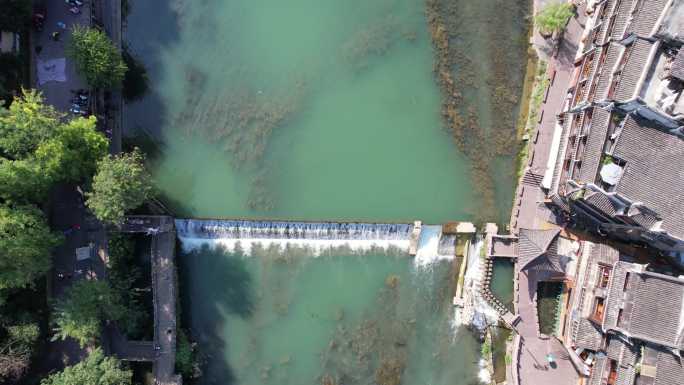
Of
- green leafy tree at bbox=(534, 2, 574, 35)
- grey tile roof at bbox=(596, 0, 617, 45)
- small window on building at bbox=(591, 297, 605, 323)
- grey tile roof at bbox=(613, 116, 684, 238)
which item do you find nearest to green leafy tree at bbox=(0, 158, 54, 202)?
grey tile roof at bbox=(613, 116, 684, 238)

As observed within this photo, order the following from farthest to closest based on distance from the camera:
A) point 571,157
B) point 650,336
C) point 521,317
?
point 521,317 < point 571,157 < point 650,336

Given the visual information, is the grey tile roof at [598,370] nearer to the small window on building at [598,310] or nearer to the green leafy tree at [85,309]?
the small window on building at [598,310]

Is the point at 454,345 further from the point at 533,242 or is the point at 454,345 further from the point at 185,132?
the point at 185,132

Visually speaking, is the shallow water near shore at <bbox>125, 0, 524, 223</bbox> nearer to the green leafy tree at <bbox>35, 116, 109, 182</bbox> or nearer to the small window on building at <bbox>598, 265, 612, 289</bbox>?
the green leafy tree at <bbox>35, 116, 109, 182</bbox>

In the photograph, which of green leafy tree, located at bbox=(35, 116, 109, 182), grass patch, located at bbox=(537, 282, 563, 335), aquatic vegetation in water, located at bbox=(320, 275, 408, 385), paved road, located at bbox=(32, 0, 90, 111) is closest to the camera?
green leafy tree, located at bbox=(35, 116, 109, 182)

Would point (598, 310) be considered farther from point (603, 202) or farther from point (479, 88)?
point (479, 88)

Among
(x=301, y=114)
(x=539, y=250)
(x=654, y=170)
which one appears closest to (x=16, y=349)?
(x=301, y=114)

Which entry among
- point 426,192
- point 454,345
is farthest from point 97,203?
point 454,345
